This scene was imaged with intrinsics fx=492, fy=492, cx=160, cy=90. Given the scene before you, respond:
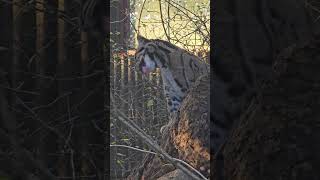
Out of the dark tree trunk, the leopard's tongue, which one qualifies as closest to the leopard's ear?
the leopard's tongue

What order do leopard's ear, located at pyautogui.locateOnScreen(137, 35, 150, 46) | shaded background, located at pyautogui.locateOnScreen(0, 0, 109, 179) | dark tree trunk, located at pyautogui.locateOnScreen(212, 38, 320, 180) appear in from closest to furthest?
dark tree trunk, located at pyautogui.locateOnScreen(212, 38, 320, 180)
shaded background, located at pyautogui.locateOnScreen(0, 0, 109, 179)
leopard's ear, located at pyautogui.locateOnScreen(137, 35, 150, 46)

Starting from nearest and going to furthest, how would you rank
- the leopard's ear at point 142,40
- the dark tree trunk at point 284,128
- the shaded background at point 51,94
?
the dark tree trunk at point 284,128 → the shaded background at point 51,94 → the leopard's ear at point 142,40

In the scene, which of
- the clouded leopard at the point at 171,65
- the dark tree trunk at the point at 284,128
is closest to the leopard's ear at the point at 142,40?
the clouded leopard at the point at 171,65

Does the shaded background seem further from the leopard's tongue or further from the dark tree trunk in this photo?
the dark tree trunk

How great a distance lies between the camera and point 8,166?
1.92m

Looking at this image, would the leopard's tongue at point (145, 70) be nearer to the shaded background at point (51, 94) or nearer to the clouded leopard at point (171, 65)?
the clouded leopard at point (171, 65)

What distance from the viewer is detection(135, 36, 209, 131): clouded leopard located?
8.24ft

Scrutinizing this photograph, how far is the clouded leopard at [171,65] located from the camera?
2.51 metres

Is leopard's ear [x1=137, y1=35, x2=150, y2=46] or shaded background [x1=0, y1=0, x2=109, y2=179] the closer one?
shaded background [x1=0, y1=0, x2=109, y2=179]

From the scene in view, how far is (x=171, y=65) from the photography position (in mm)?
2709

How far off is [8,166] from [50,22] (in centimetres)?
59

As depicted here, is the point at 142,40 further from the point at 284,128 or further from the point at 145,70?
the point at 284,128

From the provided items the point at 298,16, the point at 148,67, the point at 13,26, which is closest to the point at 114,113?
the point at 148,67

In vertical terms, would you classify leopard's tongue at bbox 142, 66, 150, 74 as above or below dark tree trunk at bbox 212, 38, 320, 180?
above
